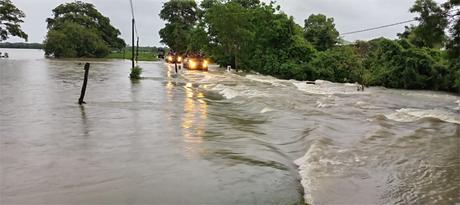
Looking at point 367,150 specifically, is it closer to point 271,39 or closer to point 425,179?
point 425,179

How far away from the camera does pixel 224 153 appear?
36.5 feet

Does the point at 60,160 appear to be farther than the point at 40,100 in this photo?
No

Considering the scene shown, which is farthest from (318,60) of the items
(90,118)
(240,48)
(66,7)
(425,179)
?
(66,7)

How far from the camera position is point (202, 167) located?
32.0 ft

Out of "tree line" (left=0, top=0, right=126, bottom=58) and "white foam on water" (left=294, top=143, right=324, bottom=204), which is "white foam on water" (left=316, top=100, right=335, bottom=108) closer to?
"white foam on water" (left=294, top=143, right=324, bottom=204)

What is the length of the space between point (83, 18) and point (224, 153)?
312ft

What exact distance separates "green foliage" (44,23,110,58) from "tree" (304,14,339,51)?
158ft

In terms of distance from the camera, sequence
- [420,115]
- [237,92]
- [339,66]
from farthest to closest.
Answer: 1. [339,66]
2. [237,92]
3. [420,115]

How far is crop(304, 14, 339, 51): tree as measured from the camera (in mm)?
52234

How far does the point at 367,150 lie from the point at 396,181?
9.52 ft

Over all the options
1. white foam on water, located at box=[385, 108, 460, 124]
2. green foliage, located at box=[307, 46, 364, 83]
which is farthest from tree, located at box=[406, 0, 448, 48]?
green foliage, located at box=[307, 46, 364, 83]

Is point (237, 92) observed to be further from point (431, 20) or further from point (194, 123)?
point (194, 123)

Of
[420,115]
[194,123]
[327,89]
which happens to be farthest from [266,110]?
[327,89]

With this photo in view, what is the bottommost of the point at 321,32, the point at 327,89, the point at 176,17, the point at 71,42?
the point at 327,89
